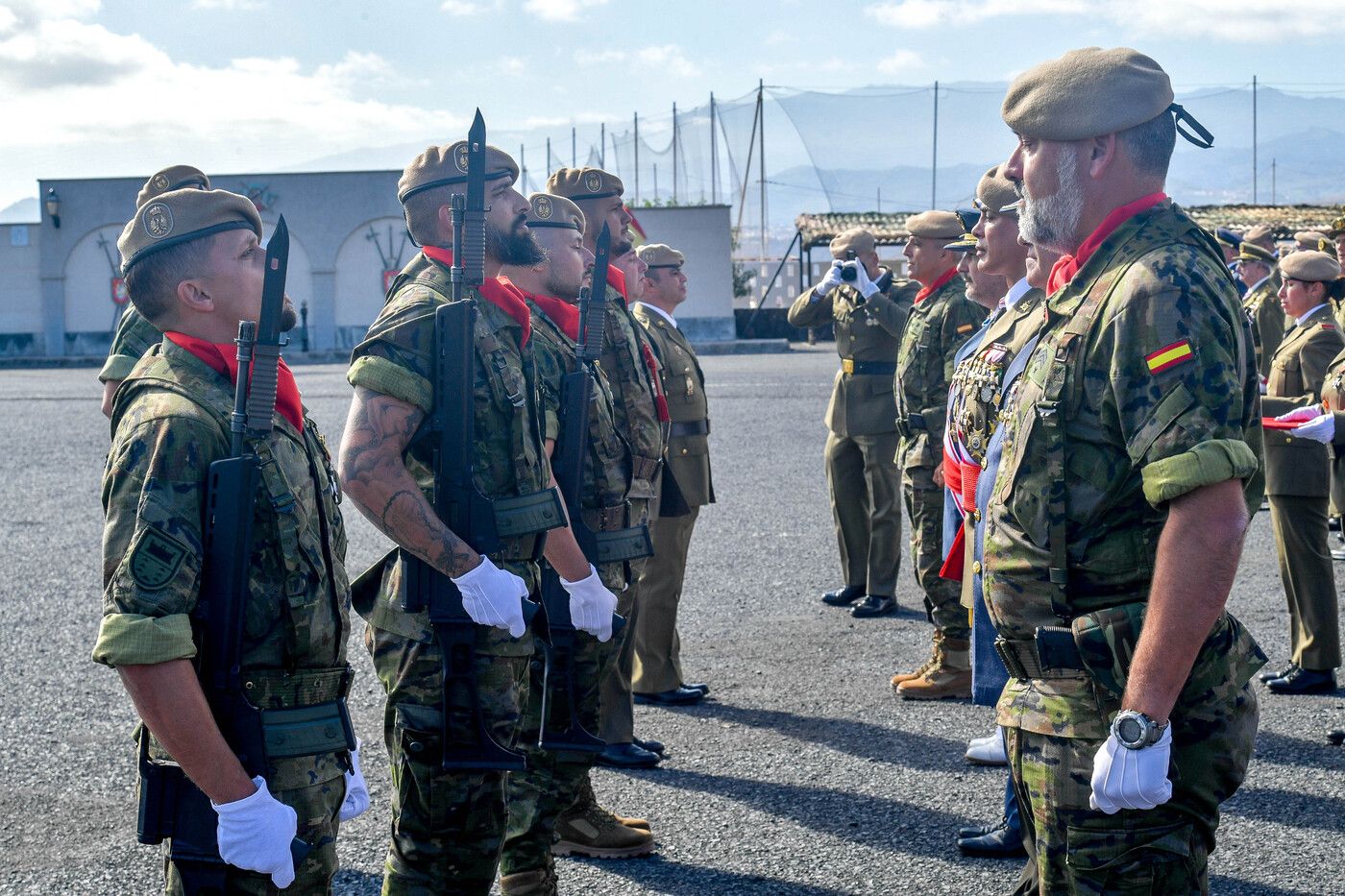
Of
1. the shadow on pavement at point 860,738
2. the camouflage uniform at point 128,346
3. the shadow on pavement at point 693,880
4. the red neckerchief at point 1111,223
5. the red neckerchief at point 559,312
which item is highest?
the red neckerchief at point 1111,223

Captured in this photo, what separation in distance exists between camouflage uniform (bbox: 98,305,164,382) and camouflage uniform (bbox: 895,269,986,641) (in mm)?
3829

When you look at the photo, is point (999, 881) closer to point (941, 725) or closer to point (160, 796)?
point (941, 725)

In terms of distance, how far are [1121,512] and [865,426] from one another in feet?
17.7

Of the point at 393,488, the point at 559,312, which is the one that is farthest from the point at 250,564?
the point at 559,312

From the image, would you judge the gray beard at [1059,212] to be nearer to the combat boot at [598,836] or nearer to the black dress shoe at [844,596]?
Result: the combat boot at [598,836]

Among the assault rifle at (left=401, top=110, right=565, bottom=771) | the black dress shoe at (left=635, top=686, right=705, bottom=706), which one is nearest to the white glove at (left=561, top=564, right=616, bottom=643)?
the assault rifle at (left=401, top=110, right=565, bottom=771)

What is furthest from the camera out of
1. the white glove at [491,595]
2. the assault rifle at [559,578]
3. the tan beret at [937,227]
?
the tan beret at [937,227]

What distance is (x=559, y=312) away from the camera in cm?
452

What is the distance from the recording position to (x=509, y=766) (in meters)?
3.10

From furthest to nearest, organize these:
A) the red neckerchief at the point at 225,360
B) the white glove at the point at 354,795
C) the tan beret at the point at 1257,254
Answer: the tan beret at the point at 1257,254, the white glove at the point at 354,795, the red neckerchief at the point at 225,360

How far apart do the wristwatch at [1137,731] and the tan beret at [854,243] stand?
19.0 ft

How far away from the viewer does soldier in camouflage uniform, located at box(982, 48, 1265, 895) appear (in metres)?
2.23

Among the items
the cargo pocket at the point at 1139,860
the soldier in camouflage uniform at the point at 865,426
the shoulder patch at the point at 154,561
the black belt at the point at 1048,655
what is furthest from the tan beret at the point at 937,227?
the shoulder patch at the point at 154,561

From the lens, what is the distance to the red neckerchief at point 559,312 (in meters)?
4.47
